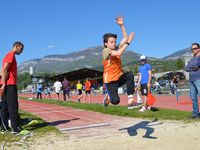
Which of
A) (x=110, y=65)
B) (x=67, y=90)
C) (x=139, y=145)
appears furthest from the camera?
(x=67, y=90)

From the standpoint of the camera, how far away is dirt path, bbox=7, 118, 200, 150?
19.1 ft

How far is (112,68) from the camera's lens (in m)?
6.38

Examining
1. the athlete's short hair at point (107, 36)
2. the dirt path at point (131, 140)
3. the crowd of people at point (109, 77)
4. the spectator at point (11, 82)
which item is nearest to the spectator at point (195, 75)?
the crowd of people at point (109, 77)

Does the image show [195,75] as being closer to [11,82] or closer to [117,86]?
[117,86]

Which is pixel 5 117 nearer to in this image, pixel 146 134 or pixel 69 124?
pixel 69 124

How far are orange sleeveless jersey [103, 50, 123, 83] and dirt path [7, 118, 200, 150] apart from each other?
45.8 inches

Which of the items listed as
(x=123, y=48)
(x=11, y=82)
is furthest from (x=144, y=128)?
(x=11, y=82)

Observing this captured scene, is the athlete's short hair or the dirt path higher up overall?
the athlete's short hair

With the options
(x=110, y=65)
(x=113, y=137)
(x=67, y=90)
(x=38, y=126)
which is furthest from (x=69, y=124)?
(x=67, y=90)

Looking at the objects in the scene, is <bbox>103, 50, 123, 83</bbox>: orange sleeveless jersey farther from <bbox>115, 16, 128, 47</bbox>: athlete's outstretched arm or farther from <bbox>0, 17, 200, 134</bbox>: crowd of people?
<bbox>115, 16, 128, 47</bbox>: athlete's outstretched arm

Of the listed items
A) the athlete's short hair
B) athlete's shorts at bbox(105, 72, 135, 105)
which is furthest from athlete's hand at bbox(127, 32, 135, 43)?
athlete's shorts at bbox(105, 72, 135, 105)

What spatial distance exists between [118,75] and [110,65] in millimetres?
245

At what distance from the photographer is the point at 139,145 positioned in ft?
19.3

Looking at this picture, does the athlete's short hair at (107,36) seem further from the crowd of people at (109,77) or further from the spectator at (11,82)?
the spectator at (11,82)
